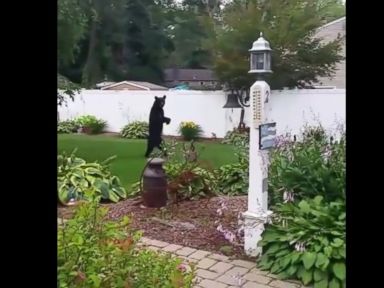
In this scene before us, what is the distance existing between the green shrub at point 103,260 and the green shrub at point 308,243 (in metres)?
1.18

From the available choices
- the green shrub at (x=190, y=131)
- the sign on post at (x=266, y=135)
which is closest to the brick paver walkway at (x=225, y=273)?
the sign on post at (x=266, y=135)

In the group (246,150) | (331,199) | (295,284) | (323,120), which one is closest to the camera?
(295,284)

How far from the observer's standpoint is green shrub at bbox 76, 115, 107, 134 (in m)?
12.3

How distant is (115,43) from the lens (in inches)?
723

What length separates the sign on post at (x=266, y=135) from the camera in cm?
318

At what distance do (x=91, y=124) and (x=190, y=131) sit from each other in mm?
2824

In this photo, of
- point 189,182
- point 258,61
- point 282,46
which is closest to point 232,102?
point 282,46

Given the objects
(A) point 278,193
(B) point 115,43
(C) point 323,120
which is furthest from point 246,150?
(B) point 115,43

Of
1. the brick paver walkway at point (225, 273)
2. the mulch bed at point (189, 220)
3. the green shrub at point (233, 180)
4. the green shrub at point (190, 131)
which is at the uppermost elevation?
the green shrub at point (190, 131)

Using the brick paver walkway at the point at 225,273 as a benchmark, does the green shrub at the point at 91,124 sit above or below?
above

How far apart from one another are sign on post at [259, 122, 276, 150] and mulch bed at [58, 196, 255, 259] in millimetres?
732

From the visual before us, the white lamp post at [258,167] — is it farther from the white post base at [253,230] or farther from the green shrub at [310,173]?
the green shrub at [310,173]
